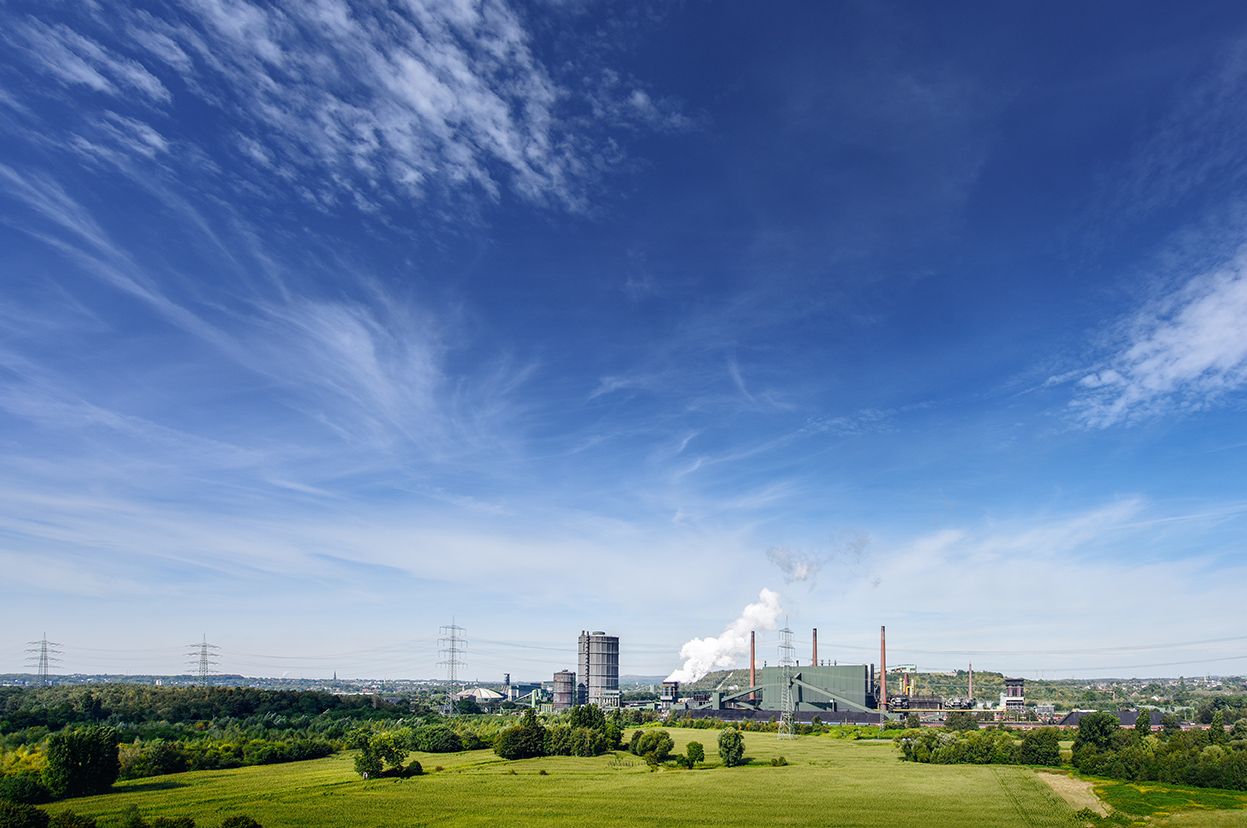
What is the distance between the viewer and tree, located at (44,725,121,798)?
81.9 m

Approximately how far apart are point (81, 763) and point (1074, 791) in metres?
115

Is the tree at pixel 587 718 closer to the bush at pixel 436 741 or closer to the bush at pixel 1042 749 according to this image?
the bush at pixel 436 741

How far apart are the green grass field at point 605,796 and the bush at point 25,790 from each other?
182 inches

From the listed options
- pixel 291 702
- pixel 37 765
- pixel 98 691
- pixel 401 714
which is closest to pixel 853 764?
pixel 37 765

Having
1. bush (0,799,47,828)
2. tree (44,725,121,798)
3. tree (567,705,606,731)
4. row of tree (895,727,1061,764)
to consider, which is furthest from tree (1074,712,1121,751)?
tree (44,725,121,798)

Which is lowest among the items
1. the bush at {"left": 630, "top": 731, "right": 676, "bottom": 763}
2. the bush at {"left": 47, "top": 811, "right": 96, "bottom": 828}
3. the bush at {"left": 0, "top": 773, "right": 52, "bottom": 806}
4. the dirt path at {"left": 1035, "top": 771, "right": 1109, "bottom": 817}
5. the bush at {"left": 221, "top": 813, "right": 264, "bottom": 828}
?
the bush at {"left": 630, "top": 731, "right": 676, "bottom": 763}

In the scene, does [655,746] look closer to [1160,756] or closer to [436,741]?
[436,741]

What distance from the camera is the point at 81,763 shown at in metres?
83.8

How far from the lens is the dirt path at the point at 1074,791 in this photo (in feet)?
265

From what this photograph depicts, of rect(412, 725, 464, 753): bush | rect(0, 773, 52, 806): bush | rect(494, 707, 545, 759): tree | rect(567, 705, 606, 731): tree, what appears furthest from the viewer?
rect(567, 705, 606, 731): tree

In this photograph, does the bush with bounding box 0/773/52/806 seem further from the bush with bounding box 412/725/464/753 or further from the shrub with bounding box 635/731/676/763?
the shrub with bounding box 635/731/676/763

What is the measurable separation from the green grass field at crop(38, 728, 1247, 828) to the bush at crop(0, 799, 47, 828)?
11847 mm

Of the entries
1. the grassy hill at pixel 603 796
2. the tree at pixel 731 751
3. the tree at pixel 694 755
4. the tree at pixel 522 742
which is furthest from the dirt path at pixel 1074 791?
the tree at pixel 522 742

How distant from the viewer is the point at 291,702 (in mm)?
188125
